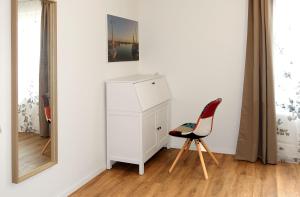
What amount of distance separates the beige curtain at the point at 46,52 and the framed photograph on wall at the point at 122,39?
3.37 feet

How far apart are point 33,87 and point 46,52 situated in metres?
0.33

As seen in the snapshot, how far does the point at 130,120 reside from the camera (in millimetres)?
3578

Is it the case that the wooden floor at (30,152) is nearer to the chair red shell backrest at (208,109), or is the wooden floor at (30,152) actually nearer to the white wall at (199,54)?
the chair red shell backrest at (208,109)

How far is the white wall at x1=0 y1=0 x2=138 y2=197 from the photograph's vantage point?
2.35 metres

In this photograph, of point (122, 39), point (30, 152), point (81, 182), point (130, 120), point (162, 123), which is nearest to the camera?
point (30, 152)

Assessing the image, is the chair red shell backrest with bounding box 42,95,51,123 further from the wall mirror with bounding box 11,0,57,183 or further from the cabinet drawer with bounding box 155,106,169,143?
the cabinet drawer with bounding box 155,106,169,143

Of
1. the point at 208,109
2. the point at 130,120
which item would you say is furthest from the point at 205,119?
the point at 130,120

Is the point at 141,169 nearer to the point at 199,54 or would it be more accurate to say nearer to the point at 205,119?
the point at 205,119

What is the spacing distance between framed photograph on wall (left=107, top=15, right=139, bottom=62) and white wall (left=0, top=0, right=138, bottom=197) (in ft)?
0.35

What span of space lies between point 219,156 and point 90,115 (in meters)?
1.80

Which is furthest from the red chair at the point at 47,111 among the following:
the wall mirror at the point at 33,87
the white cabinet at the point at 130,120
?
the white cabinet at the point at 130,120

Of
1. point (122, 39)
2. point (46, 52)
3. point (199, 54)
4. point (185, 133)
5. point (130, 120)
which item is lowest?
point (185, 133)

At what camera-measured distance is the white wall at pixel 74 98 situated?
2346 millimetres

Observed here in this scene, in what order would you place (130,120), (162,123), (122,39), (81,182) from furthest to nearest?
(162,123), (122,39), (130,120), (81,182)
